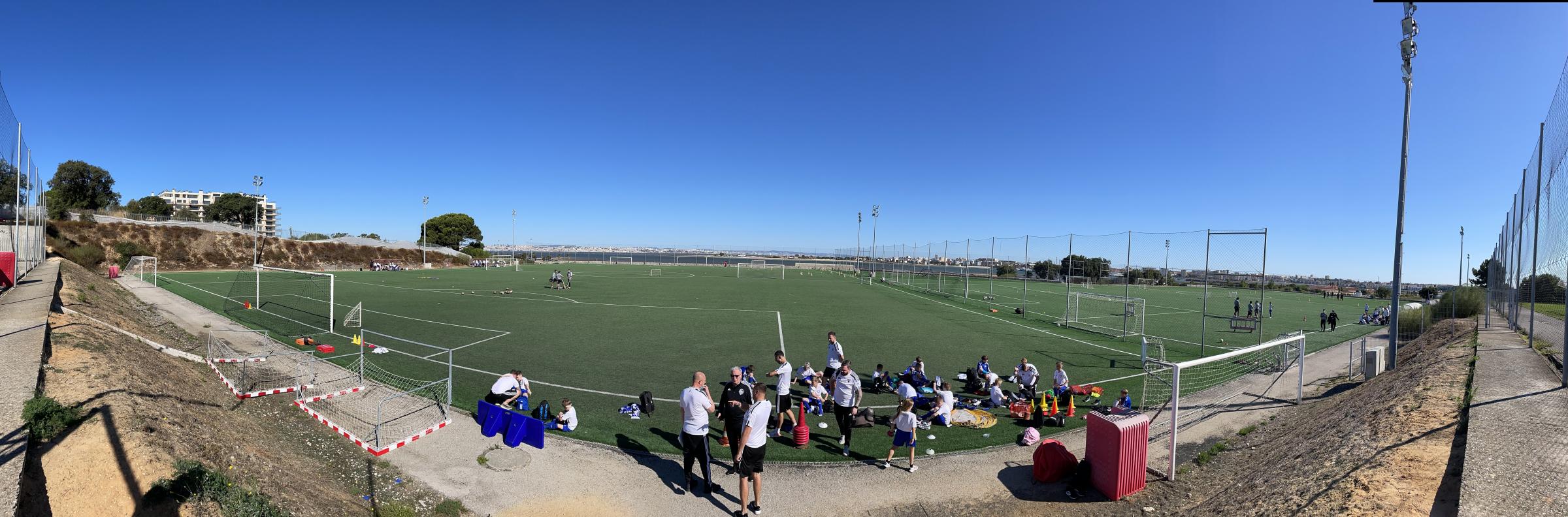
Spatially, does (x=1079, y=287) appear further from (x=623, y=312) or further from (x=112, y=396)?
(x=112, y=396)

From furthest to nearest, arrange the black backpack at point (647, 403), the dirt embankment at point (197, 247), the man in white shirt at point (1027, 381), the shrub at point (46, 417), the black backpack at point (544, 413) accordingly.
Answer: the dirt embankment at point (197, 247) < the man in white shirt at point (1027, 381) < the black backpack at point (647, 403) < the black backpack at point (544, 413) < the shrub at point (46, 417)

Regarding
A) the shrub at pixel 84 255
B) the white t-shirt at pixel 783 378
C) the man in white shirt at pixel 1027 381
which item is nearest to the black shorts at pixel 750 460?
the white t-shirt at pixel 783 378

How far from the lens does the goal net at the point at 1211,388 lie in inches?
350

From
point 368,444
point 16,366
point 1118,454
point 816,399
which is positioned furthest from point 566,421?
point 1118,454

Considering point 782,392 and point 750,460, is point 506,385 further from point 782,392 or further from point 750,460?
point 750,460

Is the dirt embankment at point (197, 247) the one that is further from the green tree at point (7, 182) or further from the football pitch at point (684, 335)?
the green tree at point (7, 182)

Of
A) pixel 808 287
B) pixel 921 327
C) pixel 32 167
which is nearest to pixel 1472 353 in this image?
pixel 921 327

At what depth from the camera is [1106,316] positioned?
27.8 meters

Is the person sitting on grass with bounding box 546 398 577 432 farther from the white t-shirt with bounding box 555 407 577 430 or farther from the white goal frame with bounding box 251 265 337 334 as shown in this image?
the white goal frame with bounding box 251 265 337 334

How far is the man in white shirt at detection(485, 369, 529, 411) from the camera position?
977cm

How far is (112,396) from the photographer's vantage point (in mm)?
7926

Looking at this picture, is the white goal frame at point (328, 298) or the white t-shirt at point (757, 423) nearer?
the white t-shirt at point (757, 423)

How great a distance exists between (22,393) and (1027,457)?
13.5 metres

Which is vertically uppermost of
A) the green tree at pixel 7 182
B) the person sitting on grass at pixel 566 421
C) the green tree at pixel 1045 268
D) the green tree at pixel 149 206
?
the green tree at pixel 149 206
